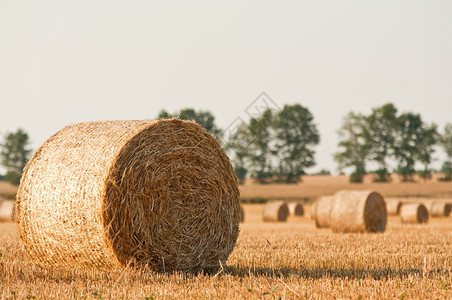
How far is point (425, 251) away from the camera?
10531 mm

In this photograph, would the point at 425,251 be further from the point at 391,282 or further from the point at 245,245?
the point at 391,282

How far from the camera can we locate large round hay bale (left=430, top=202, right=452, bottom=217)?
29688 millimetres

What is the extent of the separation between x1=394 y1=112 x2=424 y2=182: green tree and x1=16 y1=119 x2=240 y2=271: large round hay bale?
60.7m

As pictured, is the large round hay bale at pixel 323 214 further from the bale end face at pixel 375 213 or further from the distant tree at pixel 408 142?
the distant tree at pixel 408 142

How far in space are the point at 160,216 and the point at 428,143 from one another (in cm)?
6890

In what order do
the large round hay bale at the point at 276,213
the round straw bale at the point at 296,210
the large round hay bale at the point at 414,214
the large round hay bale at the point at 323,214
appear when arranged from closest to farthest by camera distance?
the large round hay bale at the point at 323,214 < the large round hay bale at the point at 414,214 < the large round hay bale at the point at 276,213 < the round straw bale at the point at 296,210

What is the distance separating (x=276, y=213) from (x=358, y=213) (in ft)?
37.0

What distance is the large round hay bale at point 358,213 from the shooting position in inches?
641

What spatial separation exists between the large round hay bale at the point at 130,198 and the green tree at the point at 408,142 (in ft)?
199

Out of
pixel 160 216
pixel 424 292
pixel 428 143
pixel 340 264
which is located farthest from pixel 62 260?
pixel 428 143

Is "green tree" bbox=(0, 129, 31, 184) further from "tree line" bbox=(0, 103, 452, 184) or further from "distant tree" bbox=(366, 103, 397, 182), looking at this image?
"distant tree" bbox=(366, 103, 397, 182)

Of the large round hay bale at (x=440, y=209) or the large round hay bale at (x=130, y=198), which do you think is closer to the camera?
the large round hay bale at (x=130, y=198)

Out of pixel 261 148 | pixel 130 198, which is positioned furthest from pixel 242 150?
pixel 130 198

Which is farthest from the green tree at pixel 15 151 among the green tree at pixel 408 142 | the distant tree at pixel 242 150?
the green tree at pixel 408 142
